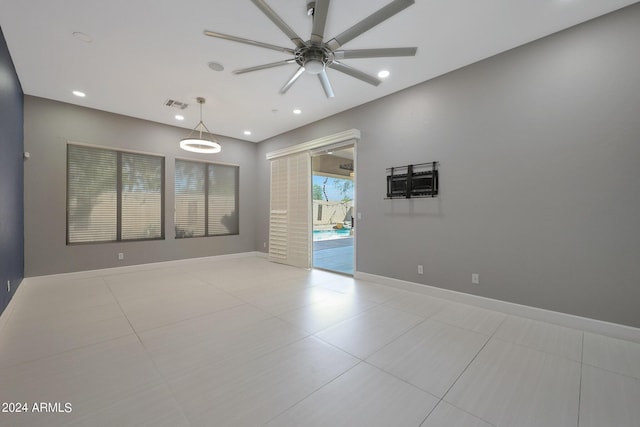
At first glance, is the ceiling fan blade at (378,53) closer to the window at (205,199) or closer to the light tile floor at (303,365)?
the light tile floor at (303,365)

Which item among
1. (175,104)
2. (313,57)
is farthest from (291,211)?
(313,57)

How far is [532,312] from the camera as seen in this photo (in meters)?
2.86

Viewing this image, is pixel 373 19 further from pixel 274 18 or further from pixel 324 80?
pixel 324 80

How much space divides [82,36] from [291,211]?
13.7ft

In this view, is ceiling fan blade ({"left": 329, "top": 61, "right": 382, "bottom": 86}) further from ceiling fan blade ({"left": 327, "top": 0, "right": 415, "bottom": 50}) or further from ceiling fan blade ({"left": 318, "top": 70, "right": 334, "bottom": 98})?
ceiling fan blade ({"left": 327, "top": 0, "right": 415, "bottom": 50})

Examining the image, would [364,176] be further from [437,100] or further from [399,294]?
[399,294]

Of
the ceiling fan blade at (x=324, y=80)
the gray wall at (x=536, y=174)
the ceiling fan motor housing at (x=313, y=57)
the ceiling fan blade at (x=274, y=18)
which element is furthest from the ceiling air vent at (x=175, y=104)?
the gray wall at (x=536, y=174)

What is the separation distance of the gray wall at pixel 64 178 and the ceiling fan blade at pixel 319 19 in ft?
16.0

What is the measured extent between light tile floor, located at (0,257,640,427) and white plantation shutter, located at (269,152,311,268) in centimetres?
234

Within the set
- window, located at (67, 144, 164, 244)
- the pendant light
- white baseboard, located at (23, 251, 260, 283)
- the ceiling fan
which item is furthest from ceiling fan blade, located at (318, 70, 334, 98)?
white baseboard, located at (23, 251, 260, 283)

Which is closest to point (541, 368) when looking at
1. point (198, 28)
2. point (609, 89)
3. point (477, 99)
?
point (609, 89)

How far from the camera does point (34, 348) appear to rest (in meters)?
2.24

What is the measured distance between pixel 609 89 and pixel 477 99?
1.17 metres

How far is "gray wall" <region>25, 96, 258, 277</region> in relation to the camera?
14.0 feet
